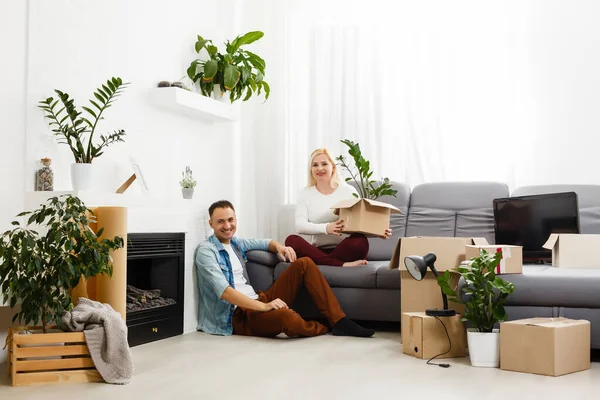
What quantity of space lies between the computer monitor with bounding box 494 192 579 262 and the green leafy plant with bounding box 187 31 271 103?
1.94 metres

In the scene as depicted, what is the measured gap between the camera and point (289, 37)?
5719mm

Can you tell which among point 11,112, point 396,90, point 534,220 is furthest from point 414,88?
point 11,112

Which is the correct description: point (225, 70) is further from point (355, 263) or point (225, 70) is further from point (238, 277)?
point (355, 263)

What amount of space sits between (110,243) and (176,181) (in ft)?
4.70

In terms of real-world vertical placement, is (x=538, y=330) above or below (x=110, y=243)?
below

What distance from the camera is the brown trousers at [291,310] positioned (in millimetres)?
4027

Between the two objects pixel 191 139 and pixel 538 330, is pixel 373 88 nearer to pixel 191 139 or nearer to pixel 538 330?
pixel 191 139

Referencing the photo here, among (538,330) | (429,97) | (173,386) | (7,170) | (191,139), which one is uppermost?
(429,97)

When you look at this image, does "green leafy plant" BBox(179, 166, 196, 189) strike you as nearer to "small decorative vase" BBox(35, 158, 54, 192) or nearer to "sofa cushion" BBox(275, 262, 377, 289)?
"sofa cushion" BBox(275, 262, 377, 289)

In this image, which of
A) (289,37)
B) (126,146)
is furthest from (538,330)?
(289,37)

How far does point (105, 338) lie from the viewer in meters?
2.95

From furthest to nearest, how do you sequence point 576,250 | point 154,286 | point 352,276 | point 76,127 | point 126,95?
Answer: point 352,276, point 154,286, point 126,95, point 576,250, point 76,127

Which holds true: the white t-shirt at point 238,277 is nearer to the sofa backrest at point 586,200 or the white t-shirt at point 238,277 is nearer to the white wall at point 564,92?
the sofa backrest at point 586,200

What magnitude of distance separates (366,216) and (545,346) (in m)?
1.59
